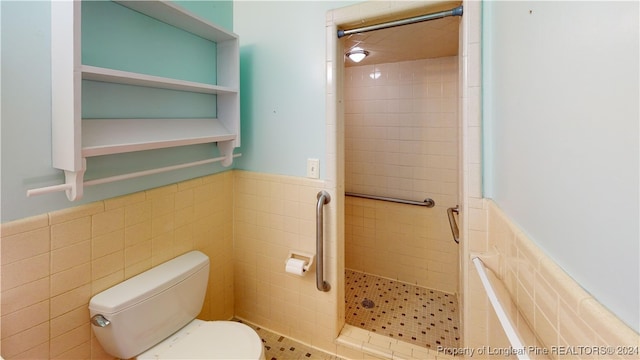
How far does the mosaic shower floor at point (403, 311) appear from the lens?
1730mm

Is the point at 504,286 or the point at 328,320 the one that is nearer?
the point at 504,286

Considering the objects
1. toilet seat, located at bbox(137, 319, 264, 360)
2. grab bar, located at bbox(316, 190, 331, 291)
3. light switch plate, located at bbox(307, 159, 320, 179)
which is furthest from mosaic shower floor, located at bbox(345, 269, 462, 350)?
light switch plate, located at bbox(307, 159, 320, 179)

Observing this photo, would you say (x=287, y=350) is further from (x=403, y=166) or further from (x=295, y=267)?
(x=403, y=166)

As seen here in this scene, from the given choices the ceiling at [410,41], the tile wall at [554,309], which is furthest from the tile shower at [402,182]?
the tile wall at [554,309]

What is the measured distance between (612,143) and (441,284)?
210 cm

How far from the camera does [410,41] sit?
181cm

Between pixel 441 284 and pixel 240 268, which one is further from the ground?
pixel 240 268

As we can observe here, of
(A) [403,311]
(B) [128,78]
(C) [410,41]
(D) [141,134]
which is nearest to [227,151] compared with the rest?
(D) [141,134]

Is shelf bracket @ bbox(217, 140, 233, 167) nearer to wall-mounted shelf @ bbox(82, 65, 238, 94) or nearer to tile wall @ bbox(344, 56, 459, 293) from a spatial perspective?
wall-mounted shelf @ bbox(82, 65, 238, 94)

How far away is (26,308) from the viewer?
0.91 meters

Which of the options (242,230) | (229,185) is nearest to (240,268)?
(242,230)

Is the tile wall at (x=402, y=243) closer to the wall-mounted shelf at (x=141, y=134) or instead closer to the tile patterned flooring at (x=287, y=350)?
the tile patterned flooring at (x=287, y=350)

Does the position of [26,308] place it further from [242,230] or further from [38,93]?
[242,230]

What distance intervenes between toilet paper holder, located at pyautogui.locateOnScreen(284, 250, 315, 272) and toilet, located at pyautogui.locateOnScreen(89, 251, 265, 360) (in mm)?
415
